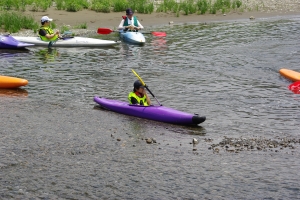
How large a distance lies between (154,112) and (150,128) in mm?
562

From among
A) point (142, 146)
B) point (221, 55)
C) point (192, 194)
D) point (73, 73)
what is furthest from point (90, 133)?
point (221, 55)

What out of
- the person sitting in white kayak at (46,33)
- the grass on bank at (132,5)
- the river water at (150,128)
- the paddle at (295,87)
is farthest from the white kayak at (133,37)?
the paddle at (295,87)

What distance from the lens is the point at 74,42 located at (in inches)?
730

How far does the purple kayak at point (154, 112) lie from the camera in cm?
962

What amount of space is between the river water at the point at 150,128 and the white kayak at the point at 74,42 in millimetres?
972

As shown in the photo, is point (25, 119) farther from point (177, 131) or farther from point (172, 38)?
point (172, 38)

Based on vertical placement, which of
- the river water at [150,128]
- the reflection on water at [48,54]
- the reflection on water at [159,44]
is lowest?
the river water at [150,128]

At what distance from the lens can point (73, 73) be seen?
47.5ft

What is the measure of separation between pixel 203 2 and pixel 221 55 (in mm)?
11018

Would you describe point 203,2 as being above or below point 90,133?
above

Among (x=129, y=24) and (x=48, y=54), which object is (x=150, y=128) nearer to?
(x=48, y=54)

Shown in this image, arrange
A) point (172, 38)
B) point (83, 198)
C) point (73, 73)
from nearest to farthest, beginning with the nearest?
point (83, 198), point (73, 73), point (172, 38)

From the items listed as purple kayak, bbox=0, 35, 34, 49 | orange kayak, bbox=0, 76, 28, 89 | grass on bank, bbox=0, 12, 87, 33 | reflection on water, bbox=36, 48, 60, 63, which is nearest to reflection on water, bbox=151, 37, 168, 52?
reflection on water, bbox=36, 48, 60, 63

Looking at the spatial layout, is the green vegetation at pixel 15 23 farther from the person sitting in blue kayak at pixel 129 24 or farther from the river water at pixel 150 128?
the river water at pixel 150 128
